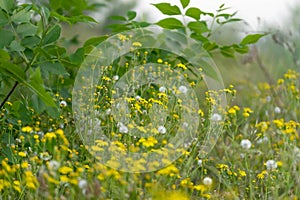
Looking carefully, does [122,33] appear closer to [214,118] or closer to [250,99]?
[214,118]

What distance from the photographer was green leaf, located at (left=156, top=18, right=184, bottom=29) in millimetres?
3011

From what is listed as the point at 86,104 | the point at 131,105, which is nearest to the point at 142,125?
the point at 131,105

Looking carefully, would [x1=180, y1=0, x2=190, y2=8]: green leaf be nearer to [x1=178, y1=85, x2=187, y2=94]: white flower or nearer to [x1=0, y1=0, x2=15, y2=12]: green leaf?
[x1=178, y1=85, x2=187, y2=94]: white flower

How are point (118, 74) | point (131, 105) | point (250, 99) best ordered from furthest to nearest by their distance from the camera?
point (250, 99), point (118, 74), point (131, 105)

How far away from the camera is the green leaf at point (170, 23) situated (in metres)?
3.01

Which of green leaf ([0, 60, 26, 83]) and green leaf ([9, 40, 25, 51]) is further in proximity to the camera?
green leaf ([9, 40, 25, 51])

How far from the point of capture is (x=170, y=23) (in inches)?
120

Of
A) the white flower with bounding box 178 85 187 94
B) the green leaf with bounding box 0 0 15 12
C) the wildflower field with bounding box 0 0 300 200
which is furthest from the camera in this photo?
the white flower with bounding box 178 85 187 94

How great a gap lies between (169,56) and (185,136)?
0.76 meters

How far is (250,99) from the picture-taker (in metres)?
4.61

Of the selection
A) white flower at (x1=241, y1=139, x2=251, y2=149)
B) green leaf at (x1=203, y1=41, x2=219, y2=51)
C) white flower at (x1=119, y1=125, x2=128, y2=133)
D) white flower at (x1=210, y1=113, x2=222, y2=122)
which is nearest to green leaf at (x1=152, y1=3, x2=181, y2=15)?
green leaf at (x1=203, y1=41, x2=219, y2=51)

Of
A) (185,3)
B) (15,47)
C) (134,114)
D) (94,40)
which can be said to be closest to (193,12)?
(185,3)

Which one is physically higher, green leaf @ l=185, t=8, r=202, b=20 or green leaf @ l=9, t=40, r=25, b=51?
green leaf @ l=185, t=8, r=202, b=20

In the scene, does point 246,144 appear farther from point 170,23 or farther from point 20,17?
point 20,17
